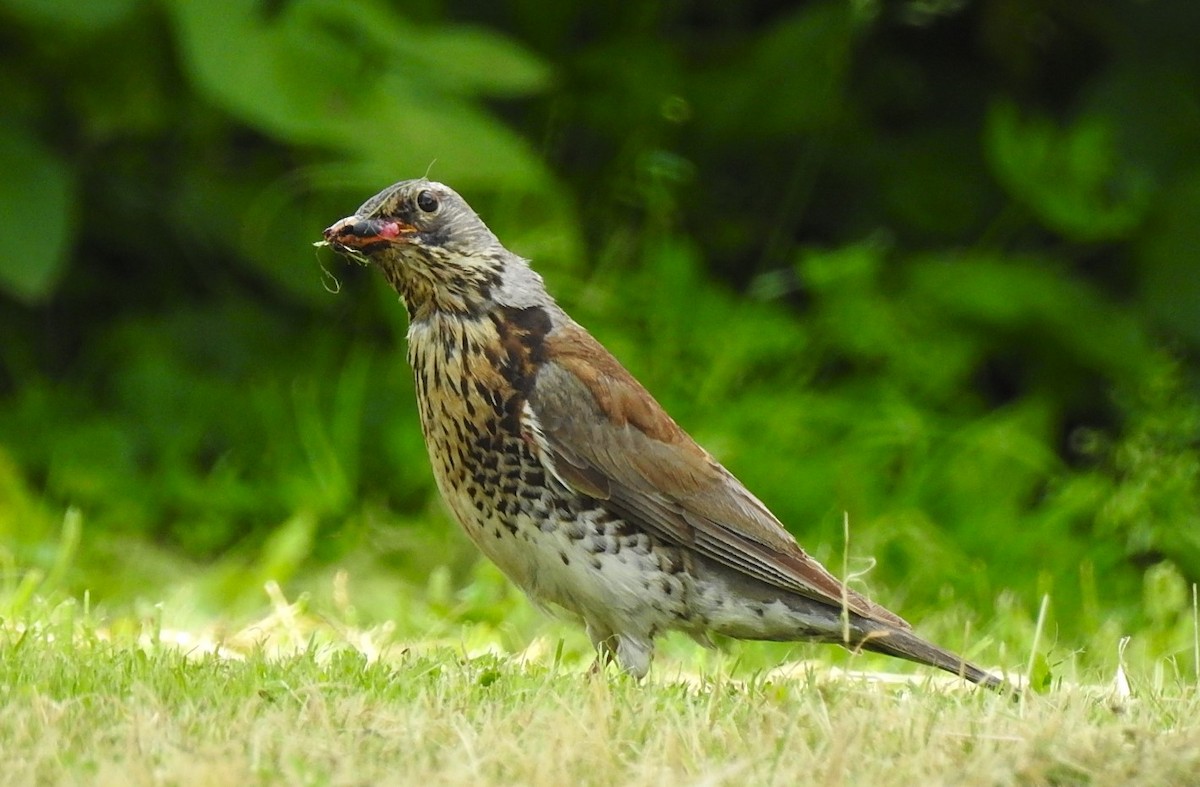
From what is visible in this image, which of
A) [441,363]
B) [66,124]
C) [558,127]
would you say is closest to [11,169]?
[66,124]

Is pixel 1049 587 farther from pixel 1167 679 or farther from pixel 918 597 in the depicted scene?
pixel 1167 679

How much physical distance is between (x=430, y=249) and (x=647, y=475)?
30.3 inches

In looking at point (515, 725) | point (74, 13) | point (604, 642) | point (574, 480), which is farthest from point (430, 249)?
point (74, 13)

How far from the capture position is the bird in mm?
4320

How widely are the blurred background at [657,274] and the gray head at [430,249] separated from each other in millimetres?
1270

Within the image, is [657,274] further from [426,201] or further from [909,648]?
[909,648]

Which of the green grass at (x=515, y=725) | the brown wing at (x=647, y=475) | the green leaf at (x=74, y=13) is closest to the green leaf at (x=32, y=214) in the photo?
the green leaf at (x=74, y=13)

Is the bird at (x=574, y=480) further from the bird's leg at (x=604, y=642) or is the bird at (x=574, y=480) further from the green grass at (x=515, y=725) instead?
the green grass at (x=515, y=725)

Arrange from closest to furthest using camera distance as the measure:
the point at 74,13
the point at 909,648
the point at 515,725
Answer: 1. the point at 515,725
2. the point at 909,648
3. the point at 74,13

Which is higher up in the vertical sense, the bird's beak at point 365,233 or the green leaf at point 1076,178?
the green leaf at point 1076,178

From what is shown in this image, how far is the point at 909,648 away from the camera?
4312 millimetres

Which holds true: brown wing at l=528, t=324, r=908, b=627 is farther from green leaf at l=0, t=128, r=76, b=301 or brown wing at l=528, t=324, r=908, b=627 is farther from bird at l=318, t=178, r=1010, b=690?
green leaf at l=0, t=128, r=76, b=301

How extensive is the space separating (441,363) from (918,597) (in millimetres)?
2187

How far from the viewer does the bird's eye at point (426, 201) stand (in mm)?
4488
